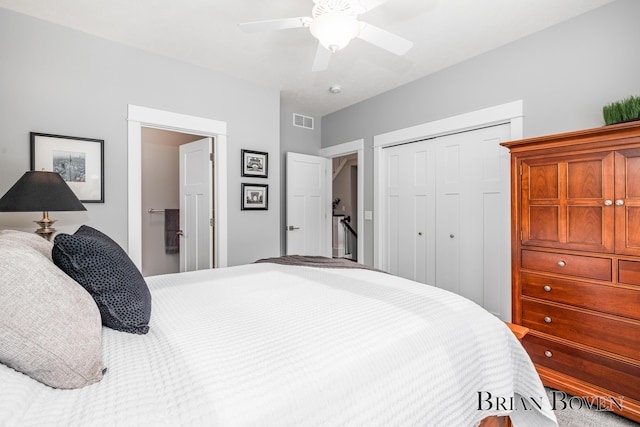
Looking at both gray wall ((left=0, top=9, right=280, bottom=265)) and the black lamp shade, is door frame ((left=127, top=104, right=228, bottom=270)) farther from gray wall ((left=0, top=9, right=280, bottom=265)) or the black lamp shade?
the black lamp shade

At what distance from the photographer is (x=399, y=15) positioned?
Answer: 2170 millimetres

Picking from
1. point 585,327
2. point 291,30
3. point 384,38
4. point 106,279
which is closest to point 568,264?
point 585,327

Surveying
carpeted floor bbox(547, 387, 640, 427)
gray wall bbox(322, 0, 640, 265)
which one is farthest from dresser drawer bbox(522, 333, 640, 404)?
gray wall bbox(322, 0, 640, 265)

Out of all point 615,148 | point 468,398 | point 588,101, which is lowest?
point 468,398

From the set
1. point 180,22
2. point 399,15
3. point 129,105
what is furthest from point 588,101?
point 129,105

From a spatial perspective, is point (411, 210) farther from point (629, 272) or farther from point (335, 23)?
point (335, 23)

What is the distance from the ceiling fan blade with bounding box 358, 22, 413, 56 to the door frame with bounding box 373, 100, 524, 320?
49.7 inches

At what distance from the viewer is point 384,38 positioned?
6.09ft

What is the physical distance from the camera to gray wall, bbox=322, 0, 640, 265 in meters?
2.07

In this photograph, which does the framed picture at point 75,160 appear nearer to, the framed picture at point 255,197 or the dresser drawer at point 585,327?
the framed picture at point 255,197

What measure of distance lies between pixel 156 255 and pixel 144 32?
2.82m

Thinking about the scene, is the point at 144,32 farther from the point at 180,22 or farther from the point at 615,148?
the point at 615,148

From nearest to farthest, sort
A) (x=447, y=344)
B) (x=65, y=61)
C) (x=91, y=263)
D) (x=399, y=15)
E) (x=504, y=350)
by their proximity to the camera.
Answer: (x=91, y=263) → (x=447, y=344) → (x=504, y=350) → (x=399, y=15) → (x=65, y=61)

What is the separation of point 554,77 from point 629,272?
1.53 meters
